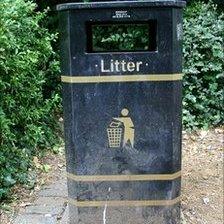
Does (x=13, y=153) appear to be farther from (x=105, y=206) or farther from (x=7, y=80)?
(x=105, y=206)

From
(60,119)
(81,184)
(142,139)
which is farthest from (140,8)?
(60,119)

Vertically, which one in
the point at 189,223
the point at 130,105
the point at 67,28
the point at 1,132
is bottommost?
the point at 189,223

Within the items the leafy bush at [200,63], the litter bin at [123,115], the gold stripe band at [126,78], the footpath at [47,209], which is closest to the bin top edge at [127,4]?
the litter bin at [123,115]

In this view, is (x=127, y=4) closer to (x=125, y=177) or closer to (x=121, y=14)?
(x=121, y=14)

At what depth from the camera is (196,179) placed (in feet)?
15.2

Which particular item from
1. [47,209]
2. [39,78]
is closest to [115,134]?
[47,209]

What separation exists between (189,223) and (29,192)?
1.36 m

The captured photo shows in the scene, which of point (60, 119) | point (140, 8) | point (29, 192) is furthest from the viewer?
point (60, 119)

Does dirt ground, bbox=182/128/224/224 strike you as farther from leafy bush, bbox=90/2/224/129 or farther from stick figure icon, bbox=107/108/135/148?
stick figure icon, bbox=107/108/135/148

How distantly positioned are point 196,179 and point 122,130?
66.3 inches

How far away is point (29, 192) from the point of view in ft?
14.1

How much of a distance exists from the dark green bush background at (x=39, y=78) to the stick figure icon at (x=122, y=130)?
1083 mm

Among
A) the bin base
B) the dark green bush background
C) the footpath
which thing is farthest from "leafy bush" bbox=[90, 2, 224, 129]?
the bin base

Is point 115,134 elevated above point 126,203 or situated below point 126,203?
above
